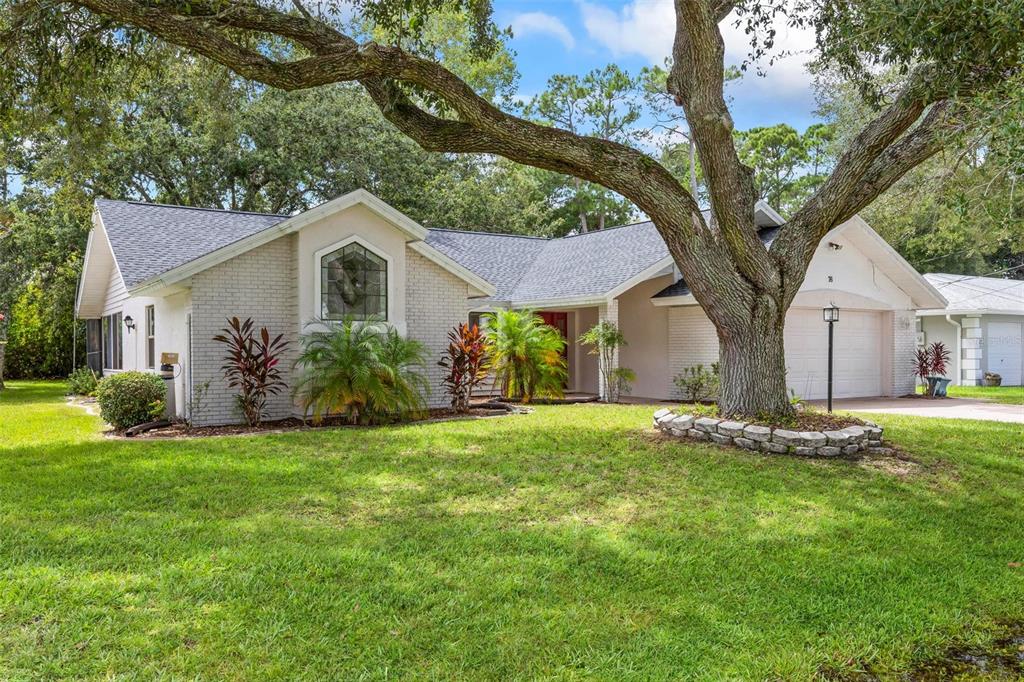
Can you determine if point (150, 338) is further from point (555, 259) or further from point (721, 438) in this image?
point (721, 438)

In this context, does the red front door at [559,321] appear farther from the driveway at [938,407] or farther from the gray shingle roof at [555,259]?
the driveway at [938,407]

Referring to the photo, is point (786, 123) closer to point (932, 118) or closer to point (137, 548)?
point (932, 118)

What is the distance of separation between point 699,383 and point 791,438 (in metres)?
6.41

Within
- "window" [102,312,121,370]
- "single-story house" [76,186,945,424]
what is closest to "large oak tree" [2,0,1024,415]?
"single-story house" [76,186,945,424]

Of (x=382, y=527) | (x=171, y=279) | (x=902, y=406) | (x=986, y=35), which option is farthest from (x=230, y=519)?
(x=902, y=406)

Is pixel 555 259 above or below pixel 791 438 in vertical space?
above

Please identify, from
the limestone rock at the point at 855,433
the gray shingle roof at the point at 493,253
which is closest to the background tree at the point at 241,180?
the gray shingle roof at the point at 493,253

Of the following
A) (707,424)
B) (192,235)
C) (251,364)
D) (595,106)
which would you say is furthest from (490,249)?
(595,106)

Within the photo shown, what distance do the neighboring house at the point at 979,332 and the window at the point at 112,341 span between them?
22410 millimetres

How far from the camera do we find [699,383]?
14.5 m

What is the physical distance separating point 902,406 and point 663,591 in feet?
42.4

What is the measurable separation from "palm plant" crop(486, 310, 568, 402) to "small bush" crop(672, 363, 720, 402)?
8.75 feet

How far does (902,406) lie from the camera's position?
48.5 feet

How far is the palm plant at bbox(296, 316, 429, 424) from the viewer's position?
1077 cm
